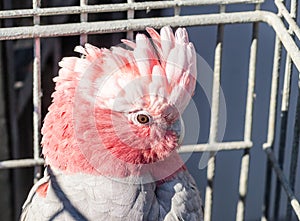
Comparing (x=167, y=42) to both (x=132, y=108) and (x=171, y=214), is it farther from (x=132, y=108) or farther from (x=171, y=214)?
(x=171, y=214)

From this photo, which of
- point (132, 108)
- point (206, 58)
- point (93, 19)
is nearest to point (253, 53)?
point (132, 108)

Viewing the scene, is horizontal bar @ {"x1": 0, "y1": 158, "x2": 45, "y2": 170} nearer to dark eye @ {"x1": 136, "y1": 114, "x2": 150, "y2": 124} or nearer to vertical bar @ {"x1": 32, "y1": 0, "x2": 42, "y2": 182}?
vertical bar @ {"x1": 32, "y1": 0, "x2": 42, "y2": 182}

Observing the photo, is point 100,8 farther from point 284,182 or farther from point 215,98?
point 284,182

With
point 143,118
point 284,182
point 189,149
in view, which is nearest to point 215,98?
point 189,149

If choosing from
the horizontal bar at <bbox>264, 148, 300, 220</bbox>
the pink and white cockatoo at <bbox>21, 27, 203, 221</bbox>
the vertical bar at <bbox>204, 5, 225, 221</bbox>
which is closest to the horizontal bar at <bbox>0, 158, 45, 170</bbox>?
the pink and white cockatoo at <bbox>21, 27, 203, 221</bbox>

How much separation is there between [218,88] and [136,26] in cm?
24

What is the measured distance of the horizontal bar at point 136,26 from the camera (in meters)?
1.75

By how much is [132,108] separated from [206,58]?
1.18 metres

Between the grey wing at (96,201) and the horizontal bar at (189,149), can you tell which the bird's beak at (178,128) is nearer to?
the grey wing at (96,201)

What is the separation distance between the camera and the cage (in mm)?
1797

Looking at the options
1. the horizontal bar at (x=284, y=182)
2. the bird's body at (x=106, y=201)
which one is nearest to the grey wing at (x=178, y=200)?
the bird's body at (x=106, y=201)

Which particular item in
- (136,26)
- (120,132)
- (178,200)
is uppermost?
(136,26)

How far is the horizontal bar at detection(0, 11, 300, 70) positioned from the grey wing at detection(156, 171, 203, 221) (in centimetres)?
33

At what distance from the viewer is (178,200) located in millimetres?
1680
